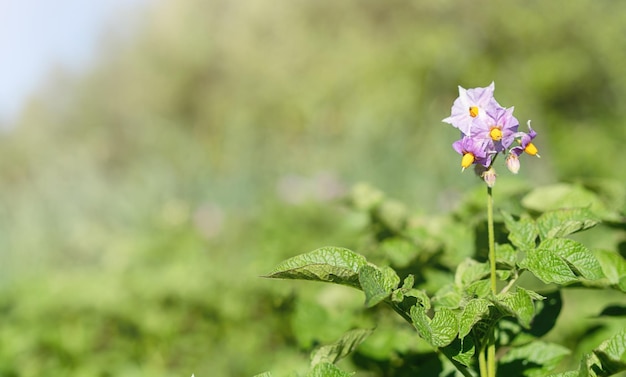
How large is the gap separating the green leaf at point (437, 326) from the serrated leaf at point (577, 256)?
0.53 ft

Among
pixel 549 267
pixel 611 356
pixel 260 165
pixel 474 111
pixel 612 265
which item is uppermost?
pixel 260 165

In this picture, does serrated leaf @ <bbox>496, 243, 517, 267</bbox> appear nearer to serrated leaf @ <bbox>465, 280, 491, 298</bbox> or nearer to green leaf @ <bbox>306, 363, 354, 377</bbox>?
serrated leaf @ <bbox>465, 280, 491, 298</bbox>

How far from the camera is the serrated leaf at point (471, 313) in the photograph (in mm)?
889

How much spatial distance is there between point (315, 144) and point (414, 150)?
1.31m

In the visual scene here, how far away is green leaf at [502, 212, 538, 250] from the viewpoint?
1059 mm

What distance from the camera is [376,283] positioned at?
0.89 m

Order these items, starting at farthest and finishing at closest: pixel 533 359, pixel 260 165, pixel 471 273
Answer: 1. pixel 260 165
2. pixel 533 359
3. pixel 471 273

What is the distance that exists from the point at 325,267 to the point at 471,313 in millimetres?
187

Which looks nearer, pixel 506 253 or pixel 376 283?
pixel 376 283

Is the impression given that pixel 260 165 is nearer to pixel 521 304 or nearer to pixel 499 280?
pixel 499 280

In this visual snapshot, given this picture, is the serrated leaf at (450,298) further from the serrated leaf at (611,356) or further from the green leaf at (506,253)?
the serrated leaf at (611,356)

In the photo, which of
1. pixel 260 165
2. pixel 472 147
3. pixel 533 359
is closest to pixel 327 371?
pixel 472 147

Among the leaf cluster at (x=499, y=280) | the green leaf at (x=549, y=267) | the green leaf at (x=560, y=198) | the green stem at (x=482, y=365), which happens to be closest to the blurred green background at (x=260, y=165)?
the green leaf at (x=560, y=198)

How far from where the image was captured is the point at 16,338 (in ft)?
6.62
